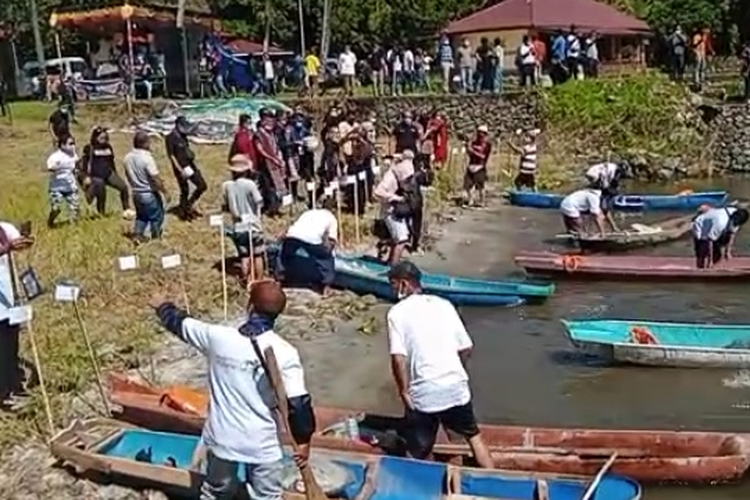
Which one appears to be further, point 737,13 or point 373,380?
point 737,13

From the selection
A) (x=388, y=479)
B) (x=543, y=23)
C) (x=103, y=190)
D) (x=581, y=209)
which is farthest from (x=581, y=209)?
(x=543, y=23)

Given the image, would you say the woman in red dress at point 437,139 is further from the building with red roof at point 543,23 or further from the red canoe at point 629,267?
the building with red roof at point 543,23

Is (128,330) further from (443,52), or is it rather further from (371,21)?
(371,21)

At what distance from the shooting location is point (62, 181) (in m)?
20.1

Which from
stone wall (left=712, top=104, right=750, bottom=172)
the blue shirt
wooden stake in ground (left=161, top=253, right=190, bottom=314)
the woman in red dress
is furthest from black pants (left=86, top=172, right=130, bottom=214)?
Answer: stone wall (left=712, top=104, right=750, bottom=172)

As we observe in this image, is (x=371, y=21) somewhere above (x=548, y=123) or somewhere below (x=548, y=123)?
above

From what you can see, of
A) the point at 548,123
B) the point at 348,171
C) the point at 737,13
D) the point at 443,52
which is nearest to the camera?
the point at 348,171

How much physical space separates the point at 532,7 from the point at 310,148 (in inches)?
860

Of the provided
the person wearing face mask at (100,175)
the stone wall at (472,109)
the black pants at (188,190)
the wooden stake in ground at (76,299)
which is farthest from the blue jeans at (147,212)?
the stone wall at (472,109)

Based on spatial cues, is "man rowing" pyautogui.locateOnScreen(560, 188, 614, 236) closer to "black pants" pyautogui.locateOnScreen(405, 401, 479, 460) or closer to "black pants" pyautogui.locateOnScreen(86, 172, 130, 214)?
"black pants" pyautogui.locateOnScreen(86, 172, 130, 214)

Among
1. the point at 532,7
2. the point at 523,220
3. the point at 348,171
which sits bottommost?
the point at 523,220

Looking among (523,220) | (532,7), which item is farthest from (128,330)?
(532,7)

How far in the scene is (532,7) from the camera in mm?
44750

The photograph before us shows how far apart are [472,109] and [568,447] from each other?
28.7m
